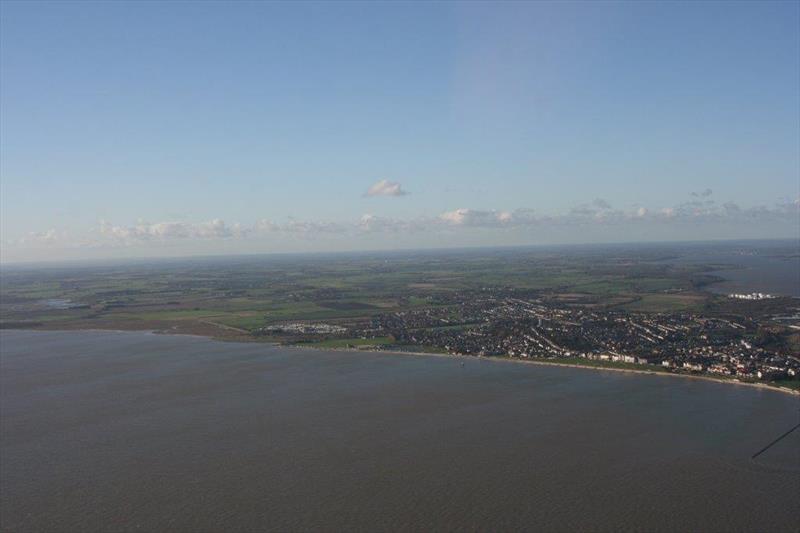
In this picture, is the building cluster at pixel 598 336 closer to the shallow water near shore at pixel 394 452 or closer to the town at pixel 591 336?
the town at pixel 591 336

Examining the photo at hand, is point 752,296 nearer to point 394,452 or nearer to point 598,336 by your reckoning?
point 598,336

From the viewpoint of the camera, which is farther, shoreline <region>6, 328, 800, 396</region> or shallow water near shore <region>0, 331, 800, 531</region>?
shoreline <region>6, 328, 800, 396</region>

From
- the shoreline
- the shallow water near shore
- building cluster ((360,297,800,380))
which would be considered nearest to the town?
building cluster ((360,297,800,380))

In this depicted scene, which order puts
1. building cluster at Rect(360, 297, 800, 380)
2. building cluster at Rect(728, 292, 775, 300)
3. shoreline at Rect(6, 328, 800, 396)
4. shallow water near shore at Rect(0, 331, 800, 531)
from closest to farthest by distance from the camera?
shallow water near shore at Rect(0, 331, 800, 531) < shoreline at Rect(6, 328, 800, 396) < building cluster at Rect(360, 297, 800, 380) < building cluster at Rect(728, 292, 775, 300)

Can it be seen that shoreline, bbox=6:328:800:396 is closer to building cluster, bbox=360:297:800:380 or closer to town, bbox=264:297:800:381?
town, bbox=264:297:800:381

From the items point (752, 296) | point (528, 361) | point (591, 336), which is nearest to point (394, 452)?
point (528, 361)

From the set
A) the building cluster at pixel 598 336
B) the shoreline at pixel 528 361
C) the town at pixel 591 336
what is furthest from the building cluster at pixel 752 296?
the shoreline at pixel 528 361

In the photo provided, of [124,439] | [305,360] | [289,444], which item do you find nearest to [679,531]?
[289,444]

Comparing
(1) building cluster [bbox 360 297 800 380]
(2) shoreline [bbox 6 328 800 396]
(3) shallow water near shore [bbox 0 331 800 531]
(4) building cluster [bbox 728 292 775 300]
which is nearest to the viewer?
(3) shallow water near shore [bbox 0 331 800 531]
